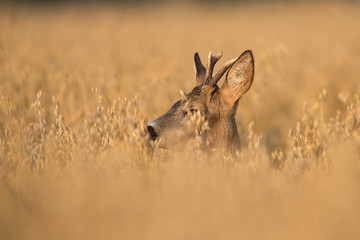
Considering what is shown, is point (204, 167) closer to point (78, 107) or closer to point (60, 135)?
point (60, 135)

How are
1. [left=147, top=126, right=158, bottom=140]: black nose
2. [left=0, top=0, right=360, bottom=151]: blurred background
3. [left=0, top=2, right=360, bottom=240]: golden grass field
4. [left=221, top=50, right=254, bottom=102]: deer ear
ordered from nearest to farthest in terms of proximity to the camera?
[left=0, top=2, right=360, bottom=240]: golden grass field < [left=147, top=126, right=158, bottom=140]: black nose < [left=221, top=50, right=254, bottom=102]: deer ear < [left=0, top=0, right=360, bottom=151]: blurred background

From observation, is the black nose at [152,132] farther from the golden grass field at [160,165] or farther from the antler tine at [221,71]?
the antler tine at [221,71]

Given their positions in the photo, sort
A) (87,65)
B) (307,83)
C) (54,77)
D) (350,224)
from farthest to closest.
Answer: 1. (87,65)
2. (307,83)
3. (54,77)
4. (350,224)

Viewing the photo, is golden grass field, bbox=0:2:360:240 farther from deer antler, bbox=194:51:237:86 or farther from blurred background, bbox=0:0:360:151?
deer antler, bbox=194:51:237:86

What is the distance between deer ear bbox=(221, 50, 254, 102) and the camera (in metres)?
4.23

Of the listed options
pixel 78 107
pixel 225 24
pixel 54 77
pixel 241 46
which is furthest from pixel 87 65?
pixel 225 24

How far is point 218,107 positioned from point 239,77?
1.09 feet

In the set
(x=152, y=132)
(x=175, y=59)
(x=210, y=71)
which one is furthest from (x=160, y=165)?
(x=175, y=59)

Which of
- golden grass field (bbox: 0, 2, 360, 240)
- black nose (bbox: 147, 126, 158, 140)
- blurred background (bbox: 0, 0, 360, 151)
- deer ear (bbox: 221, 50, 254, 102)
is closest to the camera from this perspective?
golden grass field (bbox: 0, 2, 360, 240)

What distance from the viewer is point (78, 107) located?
18.8 feet

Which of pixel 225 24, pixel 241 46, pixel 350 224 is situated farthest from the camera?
pixel 225 24

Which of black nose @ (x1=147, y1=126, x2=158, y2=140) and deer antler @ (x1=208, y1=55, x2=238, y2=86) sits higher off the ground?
deer antler @ (x1=208, y1=55, x2=238, y2=86)

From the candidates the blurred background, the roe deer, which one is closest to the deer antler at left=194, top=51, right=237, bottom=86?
the roe deer

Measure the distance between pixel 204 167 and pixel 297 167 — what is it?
0.94m
